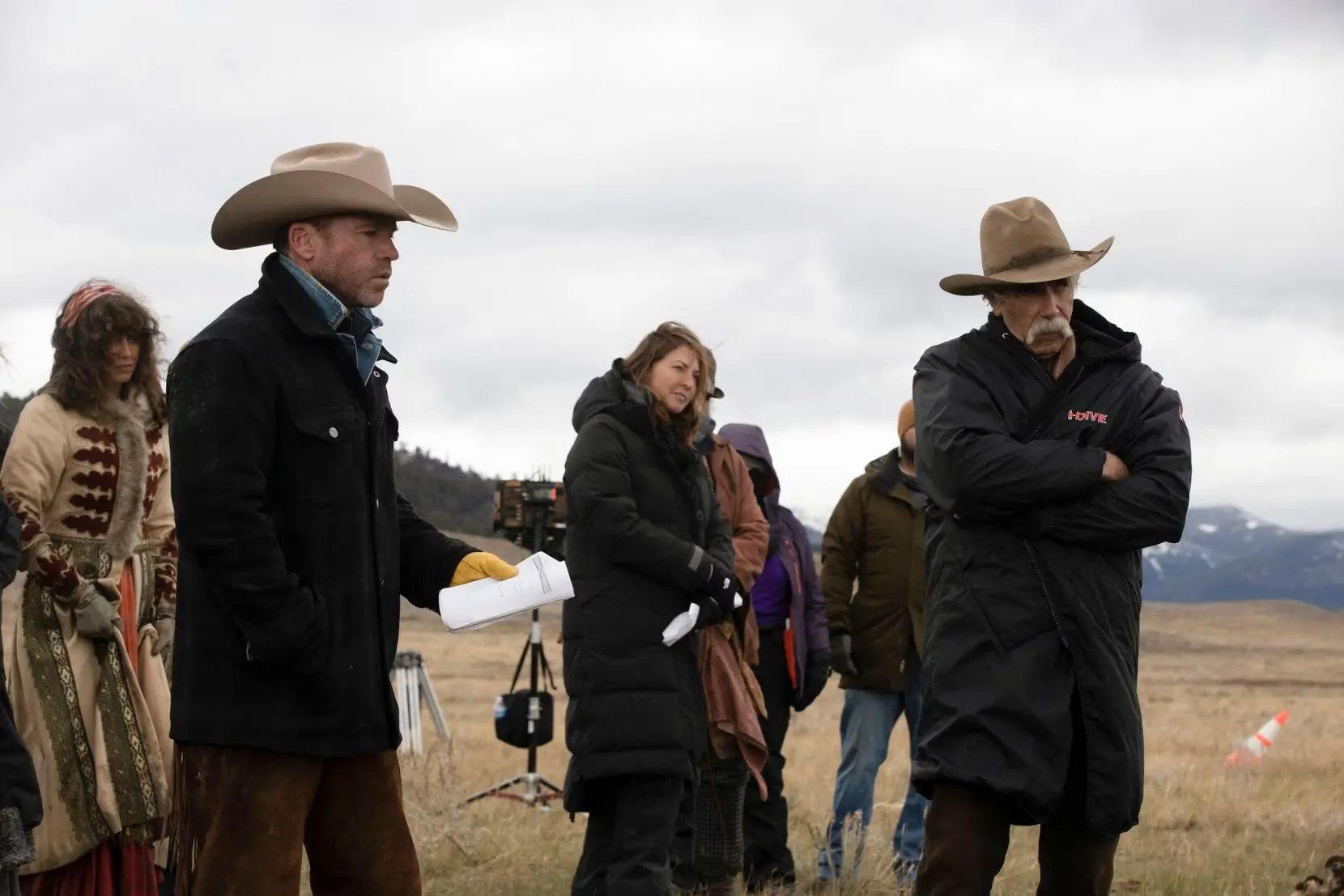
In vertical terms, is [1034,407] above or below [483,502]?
below

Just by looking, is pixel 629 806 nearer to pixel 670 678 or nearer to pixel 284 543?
pixel 670 678

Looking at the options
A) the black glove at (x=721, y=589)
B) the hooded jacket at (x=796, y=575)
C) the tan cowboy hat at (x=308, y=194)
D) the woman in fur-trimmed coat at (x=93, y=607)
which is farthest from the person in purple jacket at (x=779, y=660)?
the tan cowboy hat at (x=308, y=194)

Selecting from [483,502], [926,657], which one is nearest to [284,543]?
[926,657]

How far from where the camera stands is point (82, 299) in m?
5.86

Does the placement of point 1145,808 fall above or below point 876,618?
below

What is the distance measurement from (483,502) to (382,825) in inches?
2386

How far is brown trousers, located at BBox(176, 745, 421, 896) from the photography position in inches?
145

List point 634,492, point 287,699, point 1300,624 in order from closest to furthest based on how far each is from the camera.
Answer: point 287,699 → point 634,492 → point 1300,624

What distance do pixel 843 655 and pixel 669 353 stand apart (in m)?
2.15

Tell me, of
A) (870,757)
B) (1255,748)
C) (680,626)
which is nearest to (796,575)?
(870,757)

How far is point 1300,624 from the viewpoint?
5353 centimetres

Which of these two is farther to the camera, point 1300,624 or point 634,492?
point 1300,624

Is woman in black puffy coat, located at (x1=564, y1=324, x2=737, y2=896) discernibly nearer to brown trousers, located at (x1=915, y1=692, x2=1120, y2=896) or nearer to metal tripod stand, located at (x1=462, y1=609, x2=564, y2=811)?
brown trousers, located at (x1=915, y1=692, x2=1120, y2=896)

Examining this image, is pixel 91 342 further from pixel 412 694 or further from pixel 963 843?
pixel 412 694
